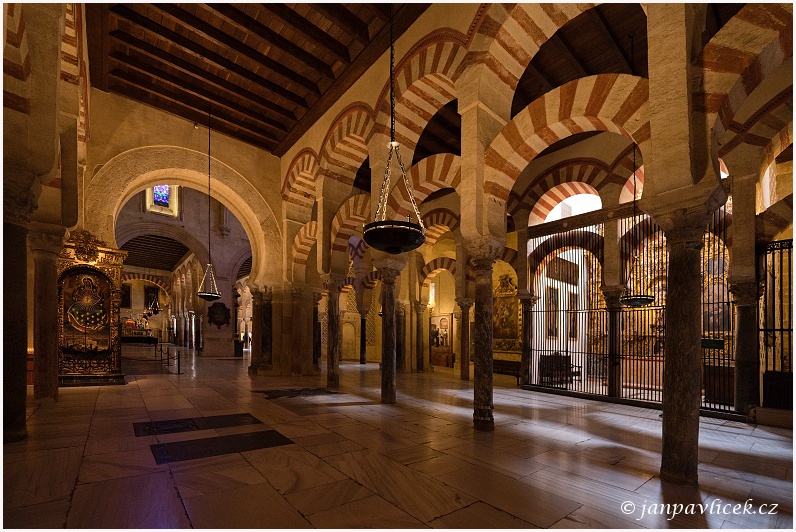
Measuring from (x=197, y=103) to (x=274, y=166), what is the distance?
2.15 m

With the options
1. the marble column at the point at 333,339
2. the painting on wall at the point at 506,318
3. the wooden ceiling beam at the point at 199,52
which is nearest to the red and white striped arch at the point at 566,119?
the marble column at the point at 333,339

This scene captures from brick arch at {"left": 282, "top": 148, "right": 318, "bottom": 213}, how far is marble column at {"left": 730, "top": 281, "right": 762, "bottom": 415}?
293 inches

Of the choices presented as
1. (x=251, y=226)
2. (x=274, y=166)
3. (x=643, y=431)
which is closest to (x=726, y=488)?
(x=643, y=431)

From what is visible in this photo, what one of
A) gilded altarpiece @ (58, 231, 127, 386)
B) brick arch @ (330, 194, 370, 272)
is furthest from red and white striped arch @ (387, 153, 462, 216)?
gilded altarpiece @ (58, 231, 127, 386)

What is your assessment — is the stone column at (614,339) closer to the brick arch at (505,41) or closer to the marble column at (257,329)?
the brick arch at (505,41)

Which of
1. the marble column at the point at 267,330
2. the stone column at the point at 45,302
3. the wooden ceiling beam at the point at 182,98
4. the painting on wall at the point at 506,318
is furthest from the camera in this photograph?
the painting on wall at the point at 506,318

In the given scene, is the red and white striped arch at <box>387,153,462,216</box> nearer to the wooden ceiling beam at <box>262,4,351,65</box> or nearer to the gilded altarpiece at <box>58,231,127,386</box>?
the wooden ceiling beam at <box>262,4,351,65</box>

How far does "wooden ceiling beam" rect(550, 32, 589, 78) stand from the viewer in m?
5.77

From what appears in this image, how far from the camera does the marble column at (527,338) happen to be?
28.2ft

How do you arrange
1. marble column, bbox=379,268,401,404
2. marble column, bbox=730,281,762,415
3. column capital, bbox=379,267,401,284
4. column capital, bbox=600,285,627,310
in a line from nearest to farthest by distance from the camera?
marble column, bbox=730,281,762,415 < marble column, bbox=379,268,401,404 < column capital, bbox=379,267,401,284 < column capital, bbox=600,285,627,310

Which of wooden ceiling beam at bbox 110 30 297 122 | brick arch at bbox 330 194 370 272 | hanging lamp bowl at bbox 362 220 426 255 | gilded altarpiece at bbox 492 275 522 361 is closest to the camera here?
hanging lamp bowl at bbox 362 220 426 255

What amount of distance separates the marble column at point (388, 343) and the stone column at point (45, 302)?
4.33 m

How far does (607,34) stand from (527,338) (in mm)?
5617

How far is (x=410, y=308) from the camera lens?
1156cm
